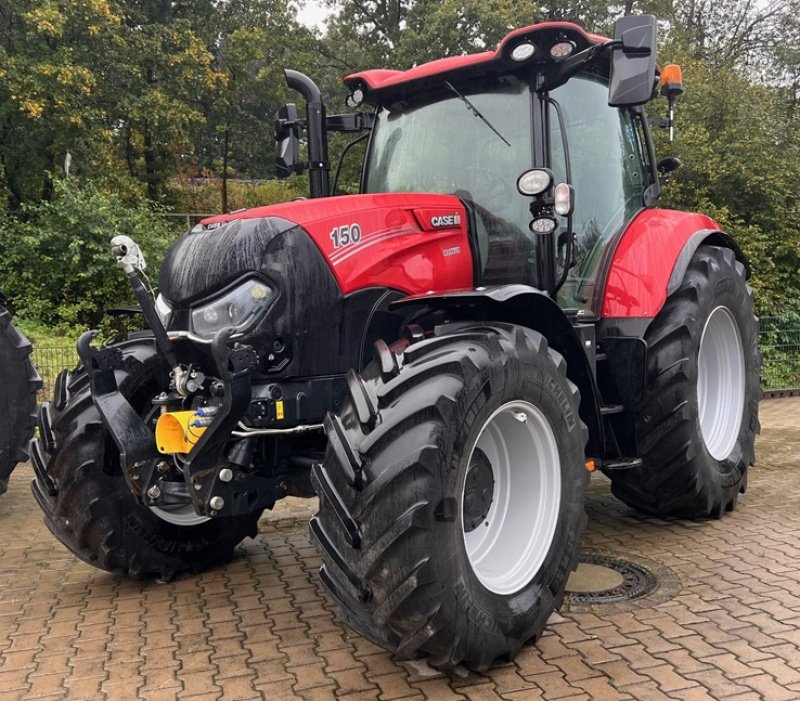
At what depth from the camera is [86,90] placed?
17.0 m

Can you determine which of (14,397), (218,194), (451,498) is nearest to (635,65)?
(451,498)

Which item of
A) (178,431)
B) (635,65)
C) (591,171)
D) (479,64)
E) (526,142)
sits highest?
(479,64)

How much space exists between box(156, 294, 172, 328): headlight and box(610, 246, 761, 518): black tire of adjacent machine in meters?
2.51

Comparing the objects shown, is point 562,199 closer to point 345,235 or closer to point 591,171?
point 591,171

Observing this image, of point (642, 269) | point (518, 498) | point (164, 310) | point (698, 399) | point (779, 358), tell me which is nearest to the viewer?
point (518, 498)

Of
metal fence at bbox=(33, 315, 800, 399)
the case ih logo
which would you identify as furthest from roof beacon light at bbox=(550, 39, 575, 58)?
metal fence at bbox=(33, 315, 800, 399)

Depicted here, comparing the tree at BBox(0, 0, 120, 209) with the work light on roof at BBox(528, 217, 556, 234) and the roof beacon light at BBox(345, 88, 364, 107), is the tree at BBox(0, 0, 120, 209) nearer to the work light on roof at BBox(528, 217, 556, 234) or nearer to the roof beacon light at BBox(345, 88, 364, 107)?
the roof beacon light at BBox(345, 88, 364, 107)

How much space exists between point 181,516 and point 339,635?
1193 millimetres

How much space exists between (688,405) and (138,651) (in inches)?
116

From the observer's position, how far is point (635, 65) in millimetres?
3479

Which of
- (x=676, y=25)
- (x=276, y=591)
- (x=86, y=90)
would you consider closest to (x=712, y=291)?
(x=276, y=591)

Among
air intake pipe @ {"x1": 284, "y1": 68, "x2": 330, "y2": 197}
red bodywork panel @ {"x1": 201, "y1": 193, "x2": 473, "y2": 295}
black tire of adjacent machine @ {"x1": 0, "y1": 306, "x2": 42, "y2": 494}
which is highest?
air intake pipe @ {"x1": 284, "y1": 68, "x2": 330, "y2": 197}

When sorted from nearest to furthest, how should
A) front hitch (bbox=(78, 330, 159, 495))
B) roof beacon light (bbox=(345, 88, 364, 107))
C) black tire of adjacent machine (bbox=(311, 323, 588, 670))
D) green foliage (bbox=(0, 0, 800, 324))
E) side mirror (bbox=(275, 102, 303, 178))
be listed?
black tire of adjacent machine (bbox=(311, 323, 588, 670)) → front hitch (bbox=(78, 330, 159, 495)) → roof beacon light (bbox=(345, 88, 364, 107)) → side mirror (bbox=(275, 102, 303, 178)) → green foliage (bbox=(0, 0, 800, 324))

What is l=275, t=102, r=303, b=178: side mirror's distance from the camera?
4594 mm
